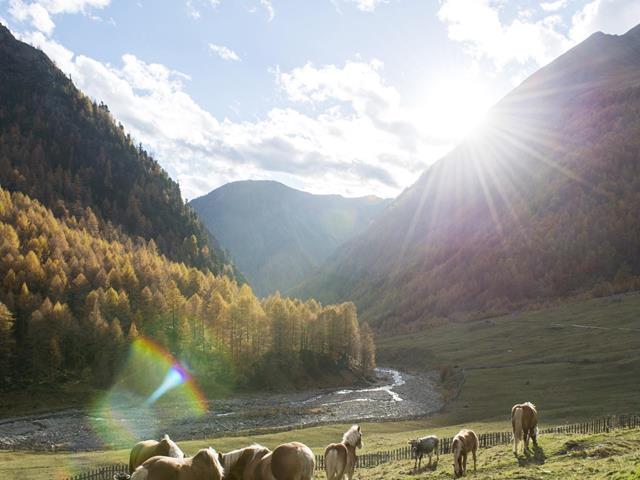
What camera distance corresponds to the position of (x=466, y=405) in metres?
88.1

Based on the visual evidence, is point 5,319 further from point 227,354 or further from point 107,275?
point 227,354

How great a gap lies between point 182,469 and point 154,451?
Result: 561 cm

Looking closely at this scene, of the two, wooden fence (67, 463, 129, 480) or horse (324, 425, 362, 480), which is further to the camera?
wooden fence (67, 463, 129, 480)

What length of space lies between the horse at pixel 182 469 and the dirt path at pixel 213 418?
53.0 m

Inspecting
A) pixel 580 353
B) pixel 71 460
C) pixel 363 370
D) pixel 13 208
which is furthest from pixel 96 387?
pixel 580 353

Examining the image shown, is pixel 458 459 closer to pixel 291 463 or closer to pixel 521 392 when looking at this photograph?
pixel 291 463

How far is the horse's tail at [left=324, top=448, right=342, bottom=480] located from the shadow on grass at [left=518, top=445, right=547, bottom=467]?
1239 cm

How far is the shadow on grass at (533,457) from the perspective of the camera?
3096cm

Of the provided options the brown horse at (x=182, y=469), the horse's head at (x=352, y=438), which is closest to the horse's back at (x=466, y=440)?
the horse's head at (x=352, y=438)

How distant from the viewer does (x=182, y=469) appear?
17.2 metres

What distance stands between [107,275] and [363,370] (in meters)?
74.4

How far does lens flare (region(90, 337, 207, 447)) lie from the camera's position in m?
75.4

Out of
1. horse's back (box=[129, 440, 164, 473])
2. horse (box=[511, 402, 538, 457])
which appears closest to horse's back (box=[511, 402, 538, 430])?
horse (box=[511, 402, 538, 457])

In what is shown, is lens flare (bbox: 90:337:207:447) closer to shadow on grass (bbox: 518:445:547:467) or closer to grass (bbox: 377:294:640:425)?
grass (bbox: 377:294:640:425)
